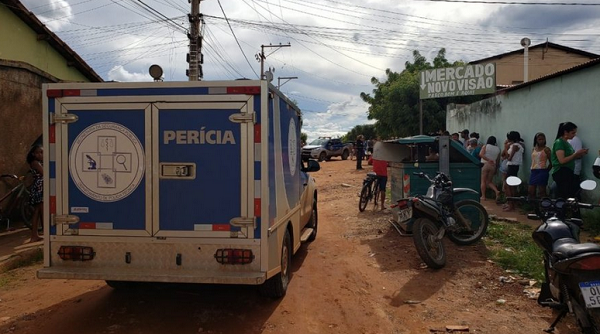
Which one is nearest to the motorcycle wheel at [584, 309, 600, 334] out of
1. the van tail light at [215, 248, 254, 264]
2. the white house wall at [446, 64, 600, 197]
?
the van tail light at [215, 248, 254, 264]

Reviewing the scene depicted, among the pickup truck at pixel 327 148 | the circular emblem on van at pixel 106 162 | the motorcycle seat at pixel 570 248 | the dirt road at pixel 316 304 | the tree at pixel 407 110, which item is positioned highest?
the tree at pixel 407 110

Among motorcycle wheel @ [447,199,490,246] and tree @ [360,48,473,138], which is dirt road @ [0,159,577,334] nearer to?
motorcycle wheel @ [447,199,490,246]

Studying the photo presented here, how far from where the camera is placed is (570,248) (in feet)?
11.1

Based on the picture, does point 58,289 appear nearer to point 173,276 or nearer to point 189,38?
point 173,276

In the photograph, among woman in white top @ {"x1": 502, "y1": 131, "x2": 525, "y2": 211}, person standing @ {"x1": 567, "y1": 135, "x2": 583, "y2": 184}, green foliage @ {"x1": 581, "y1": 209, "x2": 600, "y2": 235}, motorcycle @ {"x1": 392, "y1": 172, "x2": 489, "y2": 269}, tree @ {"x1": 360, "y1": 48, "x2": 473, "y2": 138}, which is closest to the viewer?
motorcycle @ {"x1": 392, "y1": 172, "x2": 489, "y2": 269}

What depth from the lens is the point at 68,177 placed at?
421cm

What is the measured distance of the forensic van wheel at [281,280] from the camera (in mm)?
4684

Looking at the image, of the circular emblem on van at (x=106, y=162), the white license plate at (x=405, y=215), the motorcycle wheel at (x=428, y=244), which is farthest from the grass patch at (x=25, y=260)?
the motorcycle wheel at (x=428, y=244)

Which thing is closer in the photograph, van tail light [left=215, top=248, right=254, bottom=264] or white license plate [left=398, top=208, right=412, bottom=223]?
van tail light [left=215, top=248, right=254, bottom=264]

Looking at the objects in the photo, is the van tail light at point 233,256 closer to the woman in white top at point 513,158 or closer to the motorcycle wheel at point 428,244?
the motorcycle wheel at point 428,244

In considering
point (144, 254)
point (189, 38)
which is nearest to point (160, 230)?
point (144, 254)

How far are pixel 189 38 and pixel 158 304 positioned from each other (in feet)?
40.8

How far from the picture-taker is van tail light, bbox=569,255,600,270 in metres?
3.14

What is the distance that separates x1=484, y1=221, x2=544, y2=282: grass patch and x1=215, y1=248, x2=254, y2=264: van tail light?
3.52m
